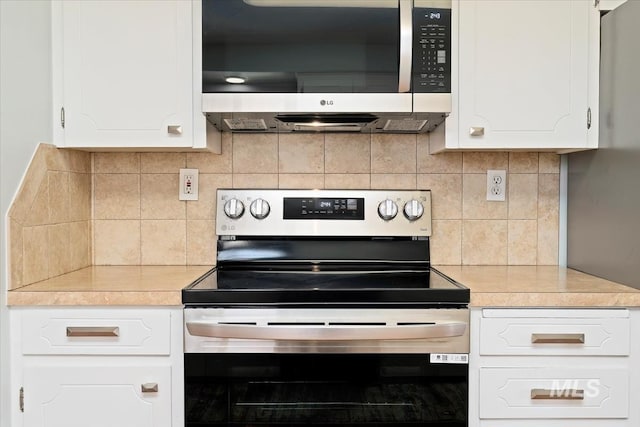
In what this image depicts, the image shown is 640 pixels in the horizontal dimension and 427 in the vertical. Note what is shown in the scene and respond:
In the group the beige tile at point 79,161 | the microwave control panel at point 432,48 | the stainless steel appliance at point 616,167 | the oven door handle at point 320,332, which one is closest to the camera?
the oven door handle at point 320,332

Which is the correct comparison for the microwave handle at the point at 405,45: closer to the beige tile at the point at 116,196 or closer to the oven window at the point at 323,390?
the oven window at the point at 323,390

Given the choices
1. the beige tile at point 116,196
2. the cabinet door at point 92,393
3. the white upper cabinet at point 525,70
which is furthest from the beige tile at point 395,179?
the cabinet door at point 92,393

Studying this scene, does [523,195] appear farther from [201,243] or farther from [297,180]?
[201,243]

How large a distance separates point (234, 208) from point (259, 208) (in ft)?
0.31

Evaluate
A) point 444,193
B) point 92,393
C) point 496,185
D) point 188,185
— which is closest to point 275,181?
point 188,185

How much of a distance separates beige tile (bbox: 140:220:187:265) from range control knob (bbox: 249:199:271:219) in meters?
0.29

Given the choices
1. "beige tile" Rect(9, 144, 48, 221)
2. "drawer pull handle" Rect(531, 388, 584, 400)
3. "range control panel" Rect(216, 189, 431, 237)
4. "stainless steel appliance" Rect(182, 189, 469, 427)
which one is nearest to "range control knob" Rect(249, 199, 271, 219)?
"range control panel" Rect(216, 189, 431, 237)

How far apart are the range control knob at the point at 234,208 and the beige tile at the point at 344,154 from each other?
36 centimetres

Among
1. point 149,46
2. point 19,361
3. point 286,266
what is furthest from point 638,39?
point 19,361

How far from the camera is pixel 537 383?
1549 mm

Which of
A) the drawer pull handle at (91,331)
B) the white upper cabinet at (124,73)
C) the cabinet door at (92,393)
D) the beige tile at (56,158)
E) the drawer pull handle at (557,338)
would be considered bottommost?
the cabinet door at (92,393)

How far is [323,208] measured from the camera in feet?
→ 6.69

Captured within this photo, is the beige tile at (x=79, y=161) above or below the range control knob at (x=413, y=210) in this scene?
above

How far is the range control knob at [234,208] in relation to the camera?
202 cm
